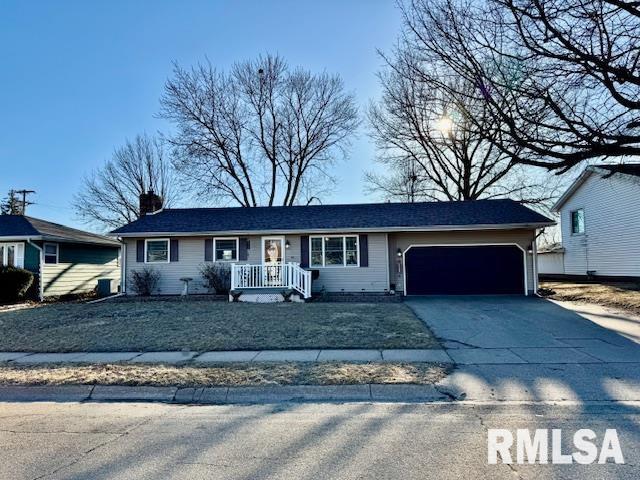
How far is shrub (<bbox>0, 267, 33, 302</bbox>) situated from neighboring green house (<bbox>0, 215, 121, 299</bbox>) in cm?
72

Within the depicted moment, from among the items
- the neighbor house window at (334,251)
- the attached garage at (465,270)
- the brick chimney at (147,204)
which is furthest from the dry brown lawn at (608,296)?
the brick chimney at (147,204)

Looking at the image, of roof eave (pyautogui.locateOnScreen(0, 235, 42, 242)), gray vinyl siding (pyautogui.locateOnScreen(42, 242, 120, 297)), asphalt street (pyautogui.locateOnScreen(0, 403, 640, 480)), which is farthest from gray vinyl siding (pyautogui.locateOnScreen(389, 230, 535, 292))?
roof eave (pyautogui.locateOnScreen(0, 235, 42, 242))

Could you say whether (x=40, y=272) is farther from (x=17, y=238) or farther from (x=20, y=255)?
(x=17, y=238)

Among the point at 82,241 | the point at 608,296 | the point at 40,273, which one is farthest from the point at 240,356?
the point at 82,241

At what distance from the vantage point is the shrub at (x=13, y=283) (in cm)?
1609

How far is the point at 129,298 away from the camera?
16672 millimetres

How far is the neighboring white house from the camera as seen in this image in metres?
17.7

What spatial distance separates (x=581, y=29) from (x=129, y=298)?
1681 centimetres

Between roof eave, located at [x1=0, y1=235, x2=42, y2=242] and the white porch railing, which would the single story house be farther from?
roof eave, located at [x1=0, y1=235, x2=42, y2=242]

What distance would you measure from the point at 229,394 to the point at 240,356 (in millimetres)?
1804

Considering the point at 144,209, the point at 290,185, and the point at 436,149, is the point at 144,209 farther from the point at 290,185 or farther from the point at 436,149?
the point at 436,149

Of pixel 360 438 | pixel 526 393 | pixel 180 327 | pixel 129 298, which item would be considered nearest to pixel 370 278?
pixel 180 327

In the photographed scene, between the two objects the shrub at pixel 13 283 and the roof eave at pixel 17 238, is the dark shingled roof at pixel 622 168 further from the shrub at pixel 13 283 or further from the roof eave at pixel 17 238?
the shrub at pixel 13 283

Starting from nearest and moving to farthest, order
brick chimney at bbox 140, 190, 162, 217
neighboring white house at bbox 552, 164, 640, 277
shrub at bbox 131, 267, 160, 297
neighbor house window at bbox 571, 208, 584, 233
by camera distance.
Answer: shrub at bbox 131, 267, 160, 297, neighboring white house at bbox 552, 164, 640, 277, brick chimney at bbox 140, 190, 162, 217, neighbor house window at bbox 571, 208, 584, 233
